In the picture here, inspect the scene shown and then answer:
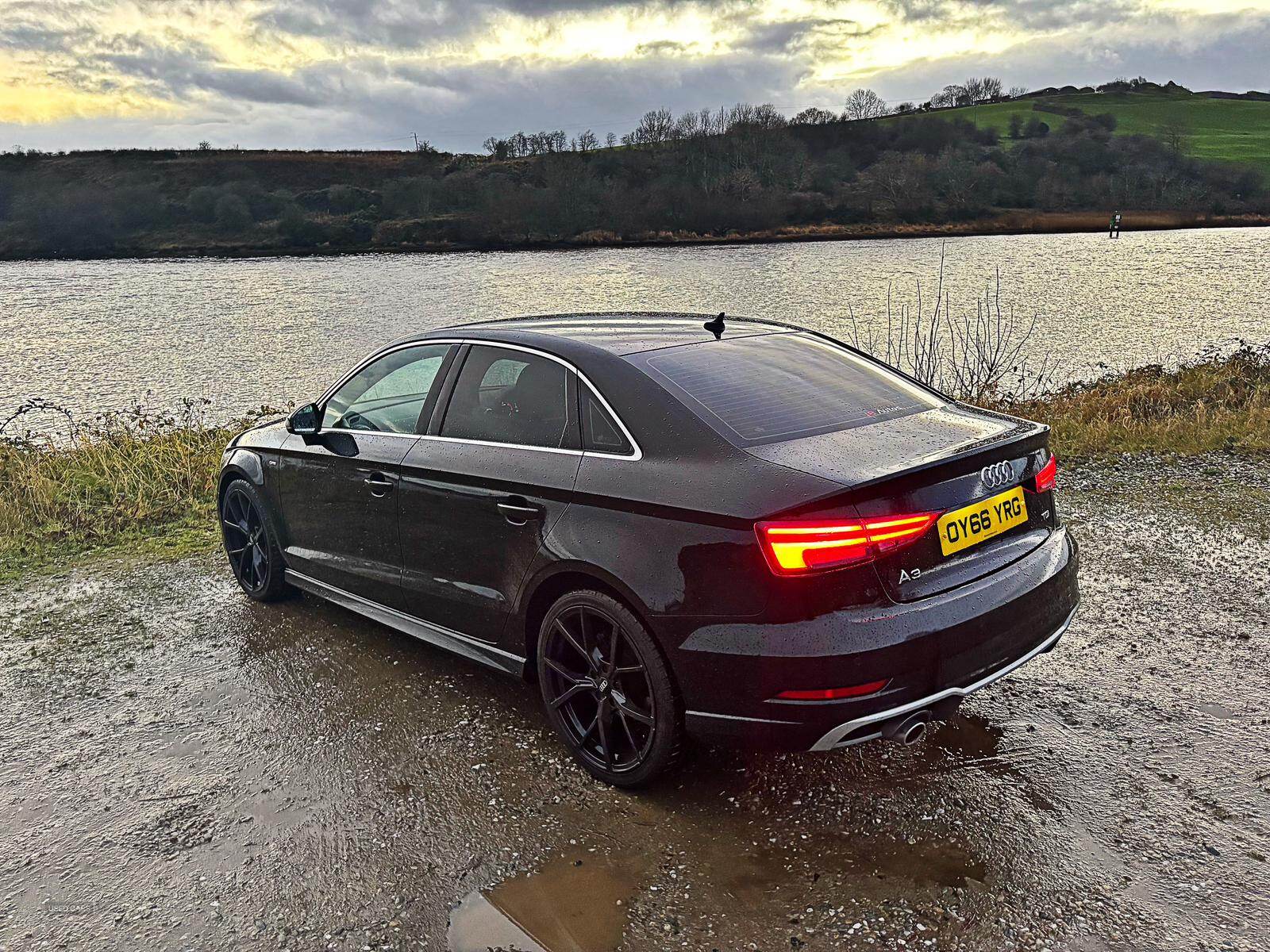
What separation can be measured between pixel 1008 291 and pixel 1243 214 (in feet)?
189

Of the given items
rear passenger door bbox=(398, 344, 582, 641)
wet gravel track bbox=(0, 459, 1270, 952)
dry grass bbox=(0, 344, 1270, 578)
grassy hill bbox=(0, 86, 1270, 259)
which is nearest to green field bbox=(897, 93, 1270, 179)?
grassy hill bbox=(0, 86, 1270, 259)

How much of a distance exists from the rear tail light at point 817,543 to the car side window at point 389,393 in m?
2.00

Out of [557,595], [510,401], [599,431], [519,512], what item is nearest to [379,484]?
[510,401]

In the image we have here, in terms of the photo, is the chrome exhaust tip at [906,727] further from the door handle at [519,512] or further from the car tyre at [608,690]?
the door handle at [519,512]

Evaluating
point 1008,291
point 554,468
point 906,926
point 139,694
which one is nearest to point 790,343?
point 554,468

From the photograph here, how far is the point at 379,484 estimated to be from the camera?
4.34 m

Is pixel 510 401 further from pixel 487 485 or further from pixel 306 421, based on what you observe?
pixel 306 421

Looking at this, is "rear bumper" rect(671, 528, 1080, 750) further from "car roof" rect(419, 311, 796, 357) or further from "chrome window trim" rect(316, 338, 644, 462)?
"car roof" rect(419, 311, 796, 357)

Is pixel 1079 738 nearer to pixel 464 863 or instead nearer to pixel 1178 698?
pixel 1178 698

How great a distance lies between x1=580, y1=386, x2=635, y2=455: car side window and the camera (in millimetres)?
3391

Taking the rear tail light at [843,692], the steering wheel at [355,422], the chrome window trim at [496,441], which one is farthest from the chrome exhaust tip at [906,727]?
the steering wheel at [355,422]

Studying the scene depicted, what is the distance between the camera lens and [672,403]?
3.38 meters

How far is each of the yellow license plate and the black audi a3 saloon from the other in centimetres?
1

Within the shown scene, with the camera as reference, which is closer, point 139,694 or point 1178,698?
point 1178,698
